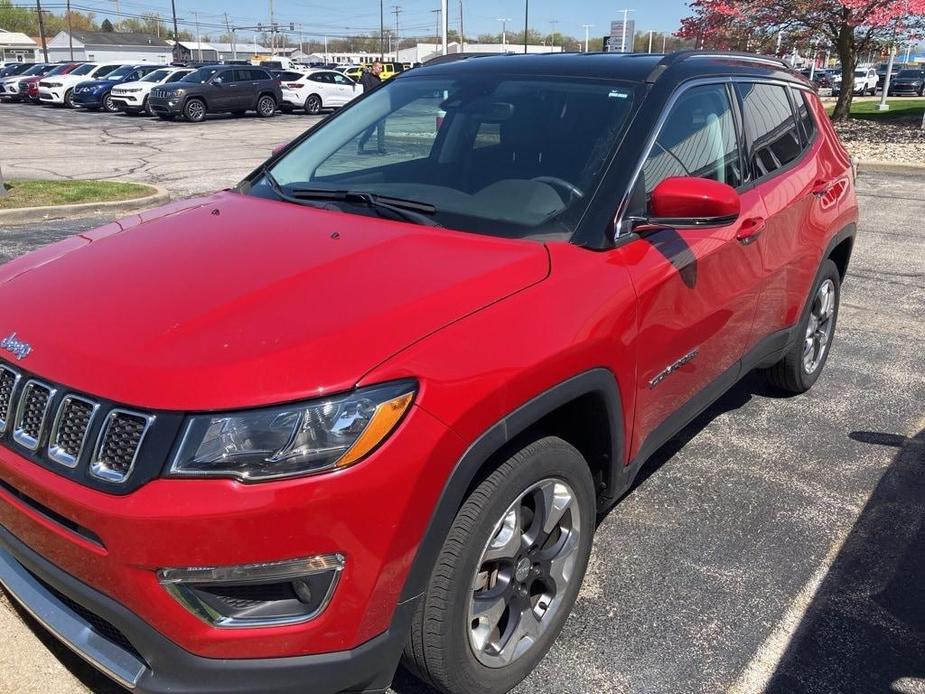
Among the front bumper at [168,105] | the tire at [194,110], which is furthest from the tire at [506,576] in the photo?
the tire at [194,110]

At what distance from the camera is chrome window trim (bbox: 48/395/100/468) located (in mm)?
1869

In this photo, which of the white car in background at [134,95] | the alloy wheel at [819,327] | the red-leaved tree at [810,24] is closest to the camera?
the alloy wheel at [819,327]

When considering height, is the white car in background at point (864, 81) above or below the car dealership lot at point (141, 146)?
above

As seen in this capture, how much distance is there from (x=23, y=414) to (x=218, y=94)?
26.4 metres

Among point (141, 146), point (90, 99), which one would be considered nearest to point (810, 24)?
point (141, 146)

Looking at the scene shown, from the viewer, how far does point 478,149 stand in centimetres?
319

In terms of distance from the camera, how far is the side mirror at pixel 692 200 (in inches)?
102

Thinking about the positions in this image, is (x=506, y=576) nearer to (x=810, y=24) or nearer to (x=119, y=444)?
(x=119, y=444)

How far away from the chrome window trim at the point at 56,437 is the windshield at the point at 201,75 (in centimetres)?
2636

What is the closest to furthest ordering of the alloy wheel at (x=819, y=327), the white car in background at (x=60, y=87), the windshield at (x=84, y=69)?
the alloy wheel at (x=819, y=327)
the white car in background at (x=60, y=87)
the windshield at (x=84, y=69)

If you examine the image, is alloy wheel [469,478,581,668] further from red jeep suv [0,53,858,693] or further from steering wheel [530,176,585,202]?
steering wheel [530,176,585,202]

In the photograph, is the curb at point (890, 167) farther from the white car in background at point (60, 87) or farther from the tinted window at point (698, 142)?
the white car in background at point (60, 87)

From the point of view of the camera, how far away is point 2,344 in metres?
2.15

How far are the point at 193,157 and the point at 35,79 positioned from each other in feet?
72.2
